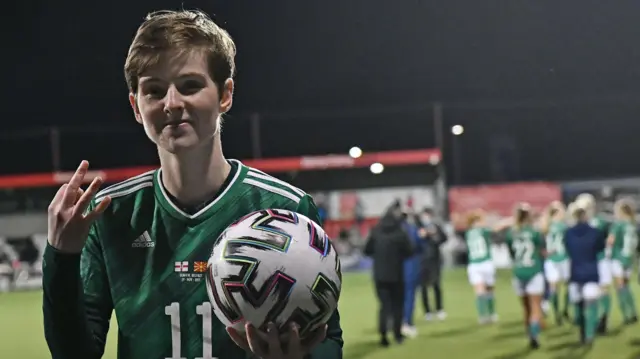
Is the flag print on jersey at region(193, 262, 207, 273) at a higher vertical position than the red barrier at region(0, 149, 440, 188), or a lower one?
lower

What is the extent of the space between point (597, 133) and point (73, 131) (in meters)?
5.40

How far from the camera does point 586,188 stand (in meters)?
8.59

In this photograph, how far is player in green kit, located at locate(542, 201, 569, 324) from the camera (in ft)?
16.1

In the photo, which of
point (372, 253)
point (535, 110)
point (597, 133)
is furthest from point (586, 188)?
point (372, 253)

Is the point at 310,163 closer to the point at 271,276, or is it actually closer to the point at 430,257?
the point at 430,257

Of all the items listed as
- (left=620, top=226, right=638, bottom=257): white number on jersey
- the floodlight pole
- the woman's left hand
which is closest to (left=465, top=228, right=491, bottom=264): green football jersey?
(left=620, top=226, right=638, bottom=257): white number on jersey

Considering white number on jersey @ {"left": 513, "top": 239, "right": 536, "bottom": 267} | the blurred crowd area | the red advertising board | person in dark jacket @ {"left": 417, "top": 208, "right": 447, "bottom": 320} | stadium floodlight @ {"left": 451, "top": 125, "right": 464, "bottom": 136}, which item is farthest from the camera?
the red advertising board

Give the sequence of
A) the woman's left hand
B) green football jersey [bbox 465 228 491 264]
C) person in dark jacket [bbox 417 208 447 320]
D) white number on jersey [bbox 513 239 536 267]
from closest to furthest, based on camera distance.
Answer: the woman's left hand < white number on jersey [bbox 513 239 536 267] < green football jersey [bbox 465 228 491 264] < person in dark jacket [bbox 417 208 447 320]

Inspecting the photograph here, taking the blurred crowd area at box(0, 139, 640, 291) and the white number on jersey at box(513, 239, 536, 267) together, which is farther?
the blurred crowd area at box(0, 139, 640, 291)

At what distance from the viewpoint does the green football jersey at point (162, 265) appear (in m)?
1.10

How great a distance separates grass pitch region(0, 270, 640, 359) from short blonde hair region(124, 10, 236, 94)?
8.62ft

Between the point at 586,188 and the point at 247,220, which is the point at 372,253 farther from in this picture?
the point at 586,188

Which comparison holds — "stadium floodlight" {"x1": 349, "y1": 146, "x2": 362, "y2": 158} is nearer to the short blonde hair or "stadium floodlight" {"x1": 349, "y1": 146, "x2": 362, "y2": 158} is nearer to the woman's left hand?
the short blonde hair

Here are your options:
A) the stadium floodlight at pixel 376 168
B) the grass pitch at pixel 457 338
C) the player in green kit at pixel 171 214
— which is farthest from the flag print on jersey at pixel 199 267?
the stadium floodlight at pixel 376 168
